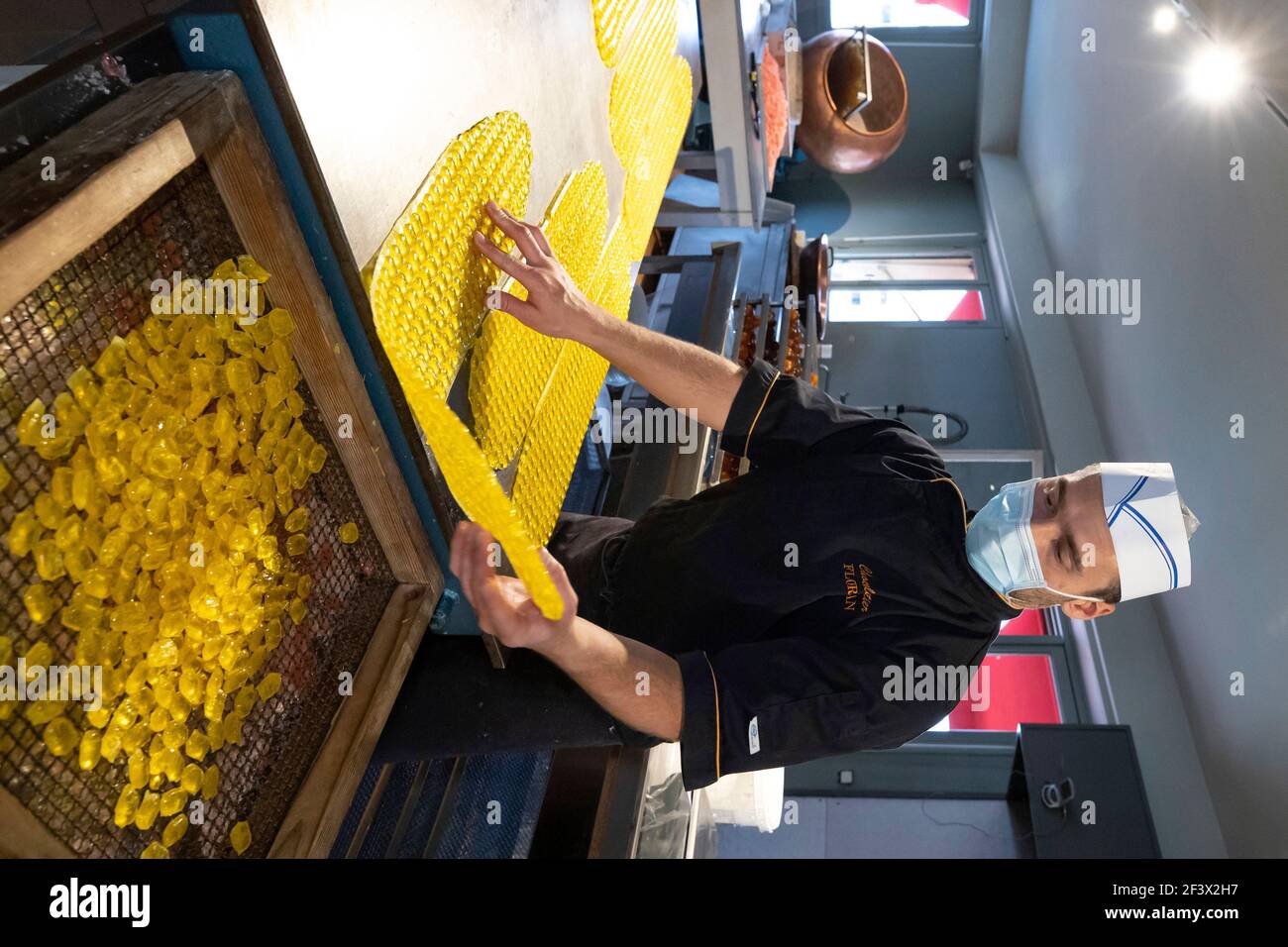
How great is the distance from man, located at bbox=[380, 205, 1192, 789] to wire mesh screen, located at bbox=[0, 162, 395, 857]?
259 millimetres

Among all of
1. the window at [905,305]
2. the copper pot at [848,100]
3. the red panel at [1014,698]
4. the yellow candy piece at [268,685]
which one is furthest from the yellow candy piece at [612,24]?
the window at [905,305]

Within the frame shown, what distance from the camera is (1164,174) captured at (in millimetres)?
3949

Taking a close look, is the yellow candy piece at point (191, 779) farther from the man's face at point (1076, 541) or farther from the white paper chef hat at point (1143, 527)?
the white paper chef hat at point (1143, 527)

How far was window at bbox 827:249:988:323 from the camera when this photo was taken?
21.5 feet

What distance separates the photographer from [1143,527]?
4.96 ft

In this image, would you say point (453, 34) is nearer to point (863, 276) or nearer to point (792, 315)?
point (792, 315)

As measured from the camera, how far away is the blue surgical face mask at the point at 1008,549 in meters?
1.47

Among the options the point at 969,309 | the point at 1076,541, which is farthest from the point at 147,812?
the point at 969,309

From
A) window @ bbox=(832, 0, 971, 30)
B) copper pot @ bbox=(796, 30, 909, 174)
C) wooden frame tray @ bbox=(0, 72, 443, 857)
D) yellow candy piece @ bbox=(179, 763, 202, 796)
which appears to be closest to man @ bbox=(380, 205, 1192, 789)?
wooden frame tray @ bbox=(0, 72, 443, 857)

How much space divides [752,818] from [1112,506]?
1277 mm

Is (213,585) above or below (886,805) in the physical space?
above
